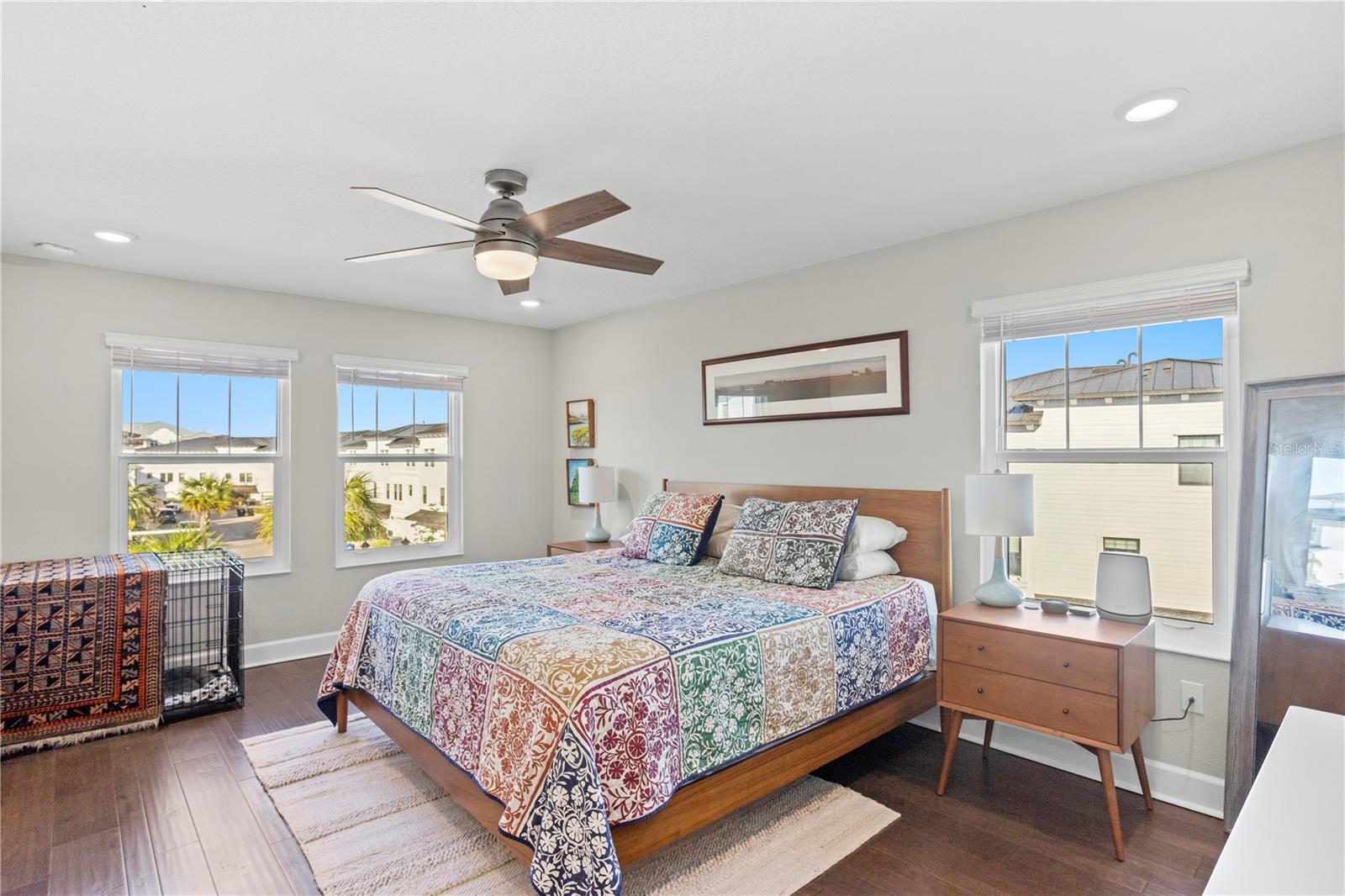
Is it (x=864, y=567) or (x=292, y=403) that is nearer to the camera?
(x=864, y=567)

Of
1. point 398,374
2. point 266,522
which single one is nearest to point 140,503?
point 266,522

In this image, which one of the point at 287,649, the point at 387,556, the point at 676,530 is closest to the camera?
the point at 676,530

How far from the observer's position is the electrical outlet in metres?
2.66

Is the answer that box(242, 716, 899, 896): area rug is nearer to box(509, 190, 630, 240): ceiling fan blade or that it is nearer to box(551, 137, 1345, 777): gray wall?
box(551, 137, 1345, 777): gray wall

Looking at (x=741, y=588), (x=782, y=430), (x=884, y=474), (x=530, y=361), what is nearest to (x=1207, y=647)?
(x=884, y=474)

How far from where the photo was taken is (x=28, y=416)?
3.73 meters

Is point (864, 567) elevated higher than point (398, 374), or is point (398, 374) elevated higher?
point (398, 374)

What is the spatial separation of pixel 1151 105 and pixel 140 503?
17.6 feet

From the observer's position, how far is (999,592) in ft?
9.34

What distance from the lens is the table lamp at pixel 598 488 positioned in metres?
5.02

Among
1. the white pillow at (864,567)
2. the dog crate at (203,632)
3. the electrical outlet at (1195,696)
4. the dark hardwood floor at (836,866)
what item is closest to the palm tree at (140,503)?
the dog crate at (203,632)

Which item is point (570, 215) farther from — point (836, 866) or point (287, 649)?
point (287, 649)

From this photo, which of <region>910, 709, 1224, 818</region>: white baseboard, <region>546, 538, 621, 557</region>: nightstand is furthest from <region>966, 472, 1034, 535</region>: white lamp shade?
<region>546, 538, 621, 557</region>: nightstand

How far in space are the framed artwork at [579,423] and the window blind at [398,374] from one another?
91 cm
